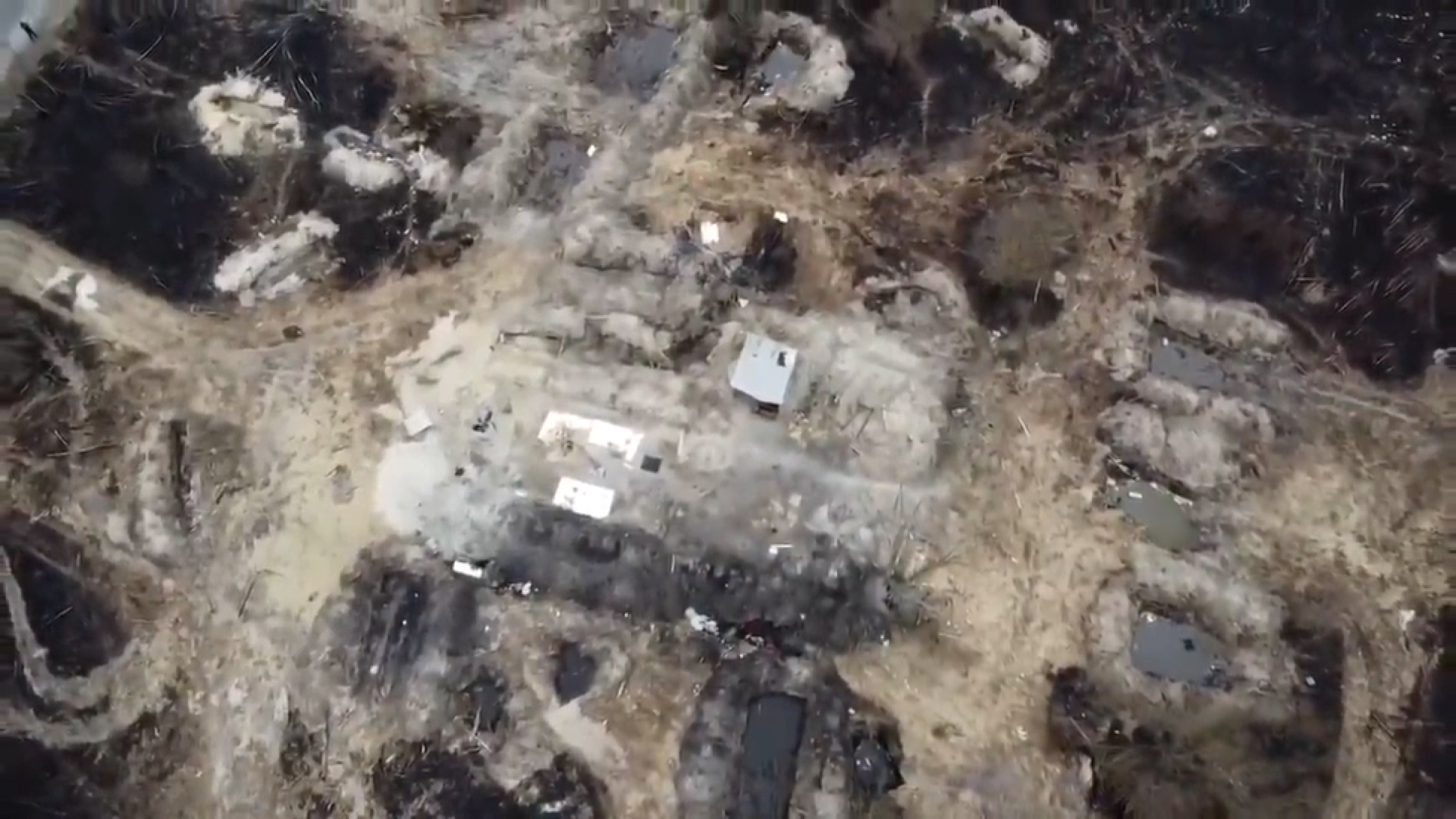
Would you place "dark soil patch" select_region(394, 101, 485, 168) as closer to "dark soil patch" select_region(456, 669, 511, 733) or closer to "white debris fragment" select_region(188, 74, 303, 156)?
"white debris fragment" select_region(188, 74, 303, 156)

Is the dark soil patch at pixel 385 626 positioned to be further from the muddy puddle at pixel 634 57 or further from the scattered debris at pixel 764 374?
the muddy puddle at pixel 634 57

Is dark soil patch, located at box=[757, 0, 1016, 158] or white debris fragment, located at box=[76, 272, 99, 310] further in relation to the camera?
dark soil patch, located at box=[757, 0, 1016, 158]

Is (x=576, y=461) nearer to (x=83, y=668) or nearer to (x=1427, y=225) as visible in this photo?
(x=83, y=668)

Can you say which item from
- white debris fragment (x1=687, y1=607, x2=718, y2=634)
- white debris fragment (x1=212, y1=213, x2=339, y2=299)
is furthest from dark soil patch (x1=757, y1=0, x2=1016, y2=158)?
white debris fragment (x1=687, y1=607, x2=718, y2=634)

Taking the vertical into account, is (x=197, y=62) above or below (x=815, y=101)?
below

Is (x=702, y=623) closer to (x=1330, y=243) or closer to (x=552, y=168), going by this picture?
(x=552, y=168)

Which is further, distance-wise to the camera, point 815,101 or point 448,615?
point 815,101

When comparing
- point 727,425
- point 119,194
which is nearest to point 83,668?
point 119,194
